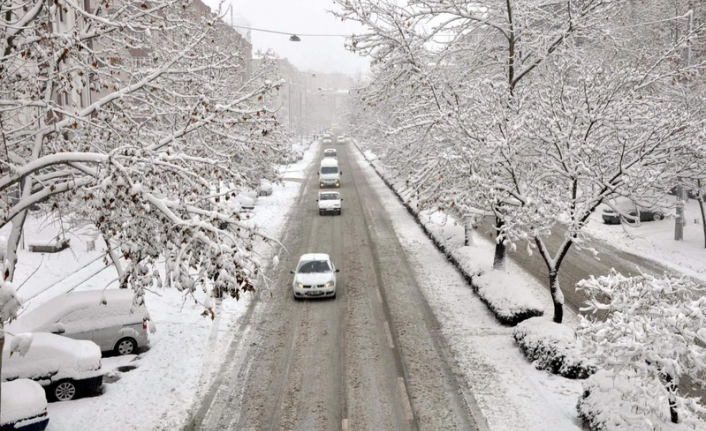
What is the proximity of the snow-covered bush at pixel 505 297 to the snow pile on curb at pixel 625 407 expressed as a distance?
5014 mm

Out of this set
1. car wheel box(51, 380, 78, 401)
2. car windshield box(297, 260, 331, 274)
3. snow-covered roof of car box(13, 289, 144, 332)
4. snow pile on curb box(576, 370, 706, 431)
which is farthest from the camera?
car windshield box(297, 260, 331, 274)

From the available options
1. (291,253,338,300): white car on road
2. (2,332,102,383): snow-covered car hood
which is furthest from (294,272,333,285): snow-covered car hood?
(2,332,102,383): snow-covered car hood

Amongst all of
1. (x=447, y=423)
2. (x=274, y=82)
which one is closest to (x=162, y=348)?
(x=447, y=423)

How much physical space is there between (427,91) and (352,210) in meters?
17.3

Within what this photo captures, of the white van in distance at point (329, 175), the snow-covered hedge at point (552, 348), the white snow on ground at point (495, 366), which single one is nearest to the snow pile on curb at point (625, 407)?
the white snow on ground at point (495, 366)

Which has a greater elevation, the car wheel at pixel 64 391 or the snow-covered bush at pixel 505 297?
the snow-covered bush at pixel 505 297

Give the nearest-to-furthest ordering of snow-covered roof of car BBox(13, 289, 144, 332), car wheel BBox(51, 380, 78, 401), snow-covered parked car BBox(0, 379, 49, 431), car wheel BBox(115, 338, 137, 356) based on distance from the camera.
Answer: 1. snow-covered parked car BBox(0, 379, 49, 431)
2. car wheel BBox(51, 380, 78, 401)
3. snow-covered roof of car BBox(13, 289, 144, 332)
4. car wheel BBox(115, 338, 137, 356)

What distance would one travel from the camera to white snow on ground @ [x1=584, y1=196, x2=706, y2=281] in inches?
925

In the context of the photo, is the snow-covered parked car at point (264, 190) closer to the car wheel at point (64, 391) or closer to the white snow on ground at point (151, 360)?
the white snow on ground at point (151, 360)

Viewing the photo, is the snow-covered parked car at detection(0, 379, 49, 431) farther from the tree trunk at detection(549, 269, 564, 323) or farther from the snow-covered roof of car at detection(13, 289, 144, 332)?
the tree trunk at detection(549, 269, 564, 323)

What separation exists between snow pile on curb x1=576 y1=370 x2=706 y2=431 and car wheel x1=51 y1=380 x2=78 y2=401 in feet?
34.6

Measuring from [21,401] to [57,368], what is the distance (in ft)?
5.52

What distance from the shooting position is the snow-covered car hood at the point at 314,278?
19.1 metres

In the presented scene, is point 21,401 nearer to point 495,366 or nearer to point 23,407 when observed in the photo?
point 23,407
